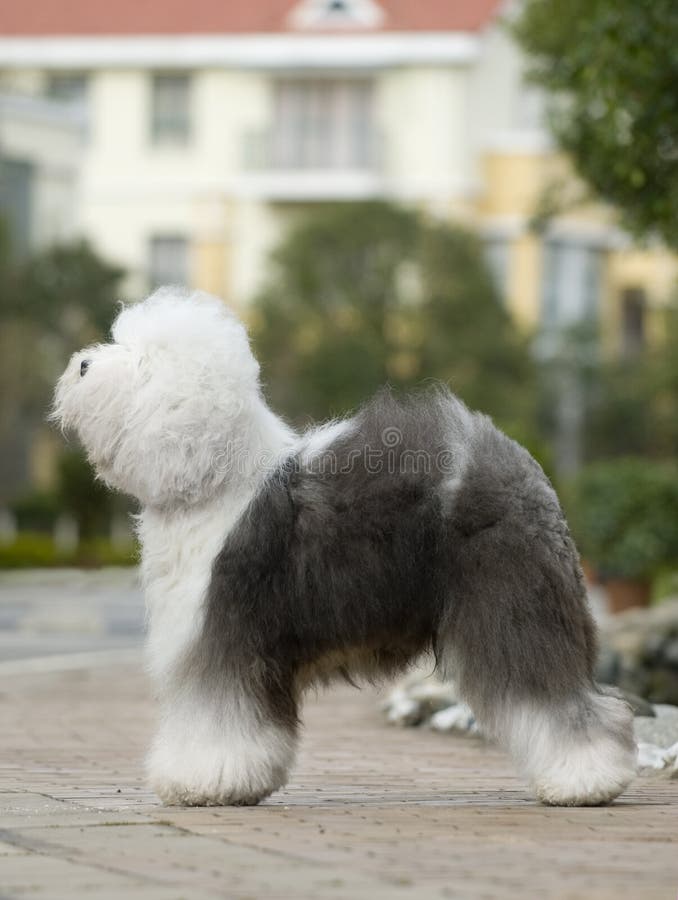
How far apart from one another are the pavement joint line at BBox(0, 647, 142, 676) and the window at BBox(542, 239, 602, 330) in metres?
34.8

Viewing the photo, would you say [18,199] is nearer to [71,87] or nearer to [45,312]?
[45,312]

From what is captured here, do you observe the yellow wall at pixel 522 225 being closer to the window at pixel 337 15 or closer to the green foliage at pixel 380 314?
the window at pixel 337 15

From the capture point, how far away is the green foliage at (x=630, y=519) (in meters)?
20.7

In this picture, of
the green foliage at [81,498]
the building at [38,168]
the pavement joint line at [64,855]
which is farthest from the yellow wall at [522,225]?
the pavement joint line at [64,855]

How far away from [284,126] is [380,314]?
10.8 metres

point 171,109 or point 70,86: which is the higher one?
point 70,86

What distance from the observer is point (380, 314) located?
4112 centimetres

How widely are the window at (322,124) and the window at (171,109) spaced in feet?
7.57

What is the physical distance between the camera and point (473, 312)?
40.8 m

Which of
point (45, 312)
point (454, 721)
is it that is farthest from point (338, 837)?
point (45, 312)

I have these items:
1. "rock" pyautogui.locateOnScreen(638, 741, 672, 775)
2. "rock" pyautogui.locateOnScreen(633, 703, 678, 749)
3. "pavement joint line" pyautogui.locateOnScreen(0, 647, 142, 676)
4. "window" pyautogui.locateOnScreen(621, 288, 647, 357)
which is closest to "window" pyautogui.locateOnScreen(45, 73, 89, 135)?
"window" pyautogui.locateOnScreen(621, 288, 647, 357)

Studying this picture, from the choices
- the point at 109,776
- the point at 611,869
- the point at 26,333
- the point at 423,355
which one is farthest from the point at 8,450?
the point at 611,869

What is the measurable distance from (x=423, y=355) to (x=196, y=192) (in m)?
11.9

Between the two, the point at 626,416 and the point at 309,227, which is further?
the point at 626,416
